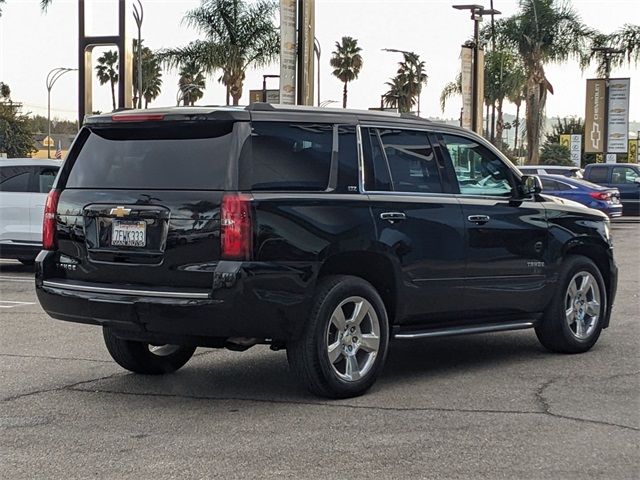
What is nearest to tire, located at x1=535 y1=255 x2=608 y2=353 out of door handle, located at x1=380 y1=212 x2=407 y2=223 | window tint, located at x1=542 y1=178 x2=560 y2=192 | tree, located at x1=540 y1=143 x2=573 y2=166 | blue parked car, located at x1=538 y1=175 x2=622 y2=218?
door handle, located at x1=380 y1=212 x2=407 y2=223

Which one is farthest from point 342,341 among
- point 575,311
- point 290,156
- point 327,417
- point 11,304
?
point 11,304

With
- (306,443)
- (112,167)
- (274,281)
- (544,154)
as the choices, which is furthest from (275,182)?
(544,154)

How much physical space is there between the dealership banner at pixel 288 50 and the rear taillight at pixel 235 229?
15287 mm

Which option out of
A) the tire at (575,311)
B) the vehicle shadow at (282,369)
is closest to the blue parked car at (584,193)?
the vehicle shadow at (282,369)

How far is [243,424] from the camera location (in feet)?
21.4

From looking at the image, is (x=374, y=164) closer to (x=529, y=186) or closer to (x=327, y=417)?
(x=529, y=186)

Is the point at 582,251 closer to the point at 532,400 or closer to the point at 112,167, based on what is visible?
the point at 532,400

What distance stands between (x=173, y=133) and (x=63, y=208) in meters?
0.96

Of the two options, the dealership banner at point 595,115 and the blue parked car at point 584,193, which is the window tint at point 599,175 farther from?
the dealership banner at point 595,115

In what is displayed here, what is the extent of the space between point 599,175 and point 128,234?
3138cm

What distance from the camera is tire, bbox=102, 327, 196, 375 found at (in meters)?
8.12

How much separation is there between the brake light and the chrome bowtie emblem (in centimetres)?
58

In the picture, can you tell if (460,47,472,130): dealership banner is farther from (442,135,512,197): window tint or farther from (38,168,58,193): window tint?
(442,135,512,197): window tint

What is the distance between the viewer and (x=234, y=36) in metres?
37.3
